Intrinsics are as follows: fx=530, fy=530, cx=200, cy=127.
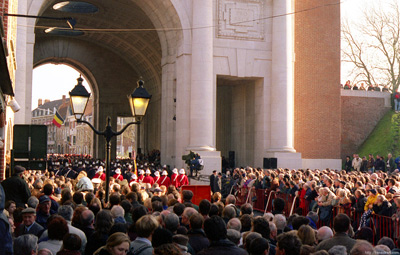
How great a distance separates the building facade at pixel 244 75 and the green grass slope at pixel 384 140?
199 inches

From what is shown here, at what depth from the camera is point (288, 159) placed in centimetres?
3045

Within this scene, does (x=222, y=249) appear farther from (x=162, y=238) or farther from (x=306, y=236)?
(x=306, y=236)

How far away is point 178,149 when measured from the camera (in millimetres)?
30484

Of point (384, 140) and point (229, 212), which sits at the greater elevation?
point (384, 140)

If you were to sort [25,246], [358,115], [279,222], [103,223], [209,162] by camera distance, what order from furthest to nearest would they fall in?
[358,115] < [209,162] < [279,222] < [103,223] < [25,246]

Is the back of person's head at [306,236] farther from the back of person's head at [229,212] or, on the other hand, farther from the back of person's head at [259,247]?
the back of person's head at [229,212]

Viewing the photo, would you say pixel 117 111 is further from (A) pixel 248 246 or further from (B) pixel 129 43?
(A) pixel 248 246

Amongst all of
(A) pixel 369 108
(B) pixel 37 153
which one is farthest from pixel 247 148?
(B) pixel 37 153

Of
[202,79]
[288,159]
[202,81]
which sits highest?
[202,79]

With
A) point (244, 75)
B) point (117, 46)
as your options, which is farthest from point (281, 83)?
point (117, 46)

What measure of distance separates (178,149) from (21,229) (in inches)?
905

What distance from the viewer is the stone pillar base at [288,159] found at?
30.4 meters

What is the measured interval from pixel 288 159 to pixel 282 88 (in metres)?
4.18

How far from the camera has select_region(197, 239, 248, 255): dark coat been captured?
5977 millimetres
